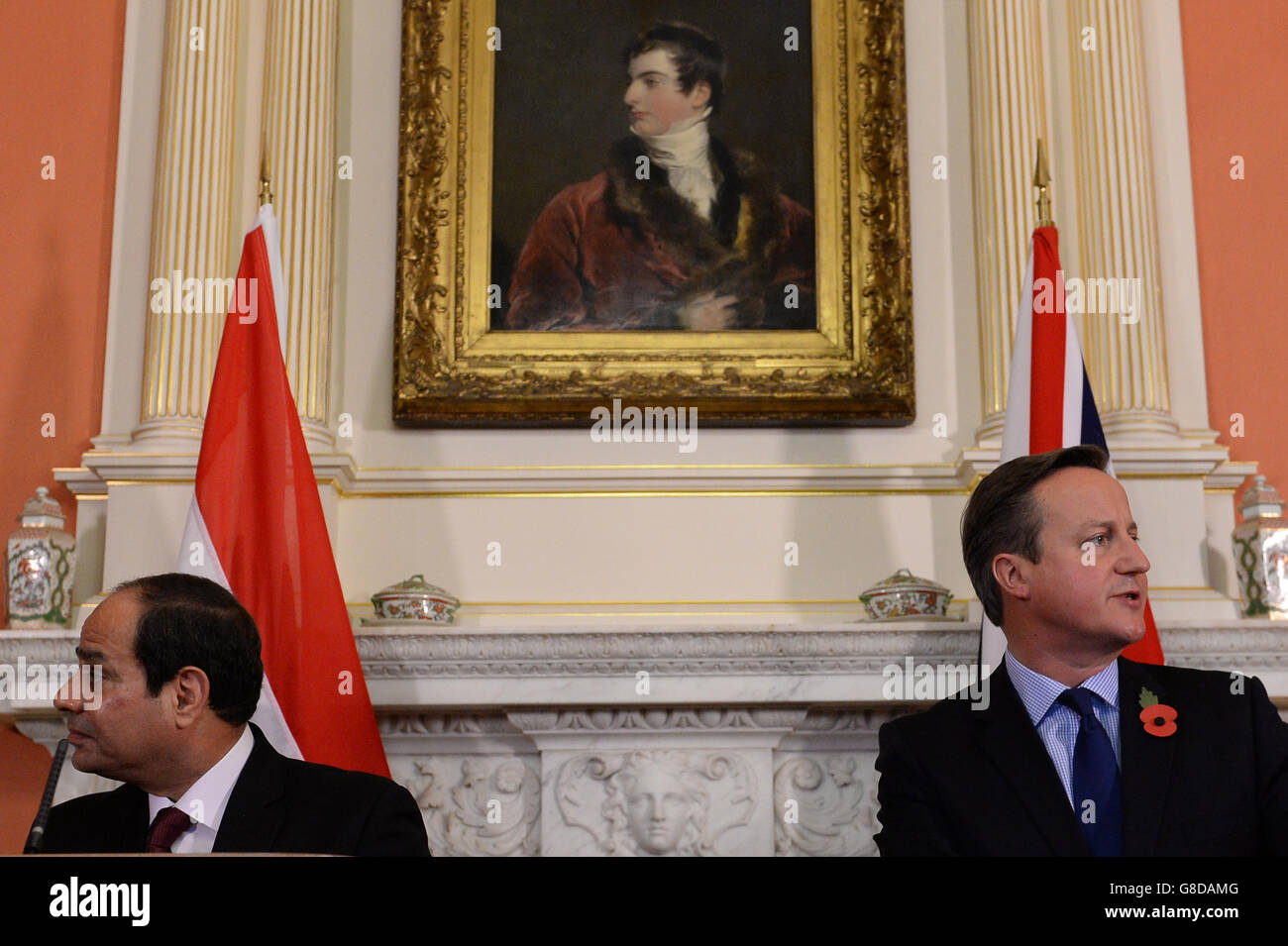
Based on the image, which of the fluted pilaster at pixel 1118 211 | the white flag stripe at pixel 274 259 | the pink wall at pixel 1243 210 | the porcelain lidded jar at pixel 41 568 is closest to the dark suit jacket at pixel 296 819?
the porcelain lidded jar at pixel 41 568

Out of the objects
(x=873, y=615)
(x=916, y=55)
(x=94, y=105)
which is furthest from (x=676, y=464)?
(x=94, y=105)

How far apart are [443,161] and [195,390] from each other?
1036 millimetres

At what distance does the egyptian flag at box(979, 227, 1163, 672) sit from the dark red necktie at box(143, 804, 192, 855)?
7.43 ft

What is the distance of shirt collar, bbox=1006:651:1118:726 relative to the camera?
8.45 ft

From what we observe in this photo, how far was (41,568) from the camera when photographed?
4.10m

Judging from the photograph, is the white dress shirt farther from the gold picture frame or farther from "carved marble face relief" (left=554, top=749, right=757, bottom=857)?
the gold picture frame

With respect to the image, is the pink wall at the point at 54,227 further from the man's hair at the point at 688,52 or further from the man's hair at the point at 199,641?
the man's hair at the point at 199,641

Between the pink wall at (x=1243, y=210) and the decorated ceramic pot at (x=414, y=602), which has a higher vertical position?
the pink wall at (x=1243, y=210)

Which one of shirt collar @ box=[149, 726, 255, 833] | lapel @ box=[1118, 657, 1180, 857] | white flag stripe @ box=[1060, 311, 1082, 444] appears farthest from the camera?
white flag stripe @ box=[1060, 311, 1082, 444]

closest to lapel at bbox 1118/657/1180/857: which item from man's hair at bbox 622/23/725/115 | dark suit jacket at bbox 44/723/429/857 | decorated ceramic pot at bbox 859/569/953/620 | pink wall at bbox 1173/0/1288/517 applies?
dark suit jacket at bbox 44/723/429/857

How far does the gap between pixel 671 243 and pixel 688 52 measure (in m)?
0.64

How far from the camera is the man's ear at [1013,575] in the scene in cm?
266

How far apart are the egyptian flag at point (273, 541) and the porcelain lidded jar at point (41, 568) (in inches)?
24.6
